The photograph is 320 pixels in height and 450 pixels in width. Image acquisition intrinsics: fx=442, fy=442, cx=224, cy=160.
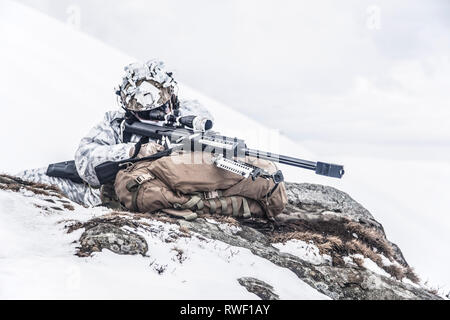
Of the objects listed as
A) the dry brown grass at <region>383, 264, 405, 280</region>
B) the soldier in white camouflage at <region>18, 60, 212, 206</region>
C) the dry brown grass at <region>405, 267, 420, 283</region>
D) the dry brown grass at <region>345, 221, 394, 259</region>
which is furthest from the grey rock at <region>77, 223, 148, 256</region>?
the dry brown grass at <region>345, 221, 394, 259</region>

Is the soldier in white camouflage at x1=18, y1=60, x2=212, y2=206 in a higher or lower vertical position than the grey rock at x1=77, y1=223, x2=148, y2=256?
higher

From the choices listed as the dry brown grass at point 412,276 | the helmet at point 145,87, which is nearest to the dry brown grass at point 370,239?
the dry brown grass at point 412,276

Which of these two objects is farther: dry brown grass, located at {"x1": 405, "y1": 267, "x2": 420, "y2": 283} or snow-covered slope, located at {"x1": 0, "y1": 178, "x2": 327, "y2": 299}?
dry brown grass, located at {"x1": 405, "y1": 267, "x2": 420, "y2": 283}

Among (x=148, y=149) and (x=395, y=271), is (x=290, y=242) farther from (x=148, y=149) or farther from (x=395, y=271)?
(x=148, y=149)

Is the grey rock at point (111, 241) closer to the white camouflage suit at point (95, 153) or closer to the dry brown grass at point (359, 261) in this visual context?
the white camouflage suit at point (95, 153)

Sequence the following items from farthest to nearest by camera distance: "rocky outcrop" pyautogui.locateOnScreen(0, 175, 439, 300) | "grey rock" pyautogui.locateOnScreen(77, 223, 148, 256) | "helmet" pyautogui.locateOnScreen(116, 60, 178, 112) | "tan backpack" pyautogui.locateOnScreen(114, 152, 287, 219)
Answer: "helmet" pyautogui.locateOnScreen(116, 60, 178, 112)
"tan backpack" pyautogui.locateOnScreen(114, 152, 287, 219)
"rocky outcrop" pyautogui.locateOnScreen(0, 175, 439, 300)
"grey rock" pyautogui.locateOnScreen(77, 223, 148, 256)

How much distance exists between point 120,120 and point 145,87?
70 cm

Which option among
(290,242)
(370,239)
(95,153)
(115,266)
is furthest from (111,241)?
(370,239)

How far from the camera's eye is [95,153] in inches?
269

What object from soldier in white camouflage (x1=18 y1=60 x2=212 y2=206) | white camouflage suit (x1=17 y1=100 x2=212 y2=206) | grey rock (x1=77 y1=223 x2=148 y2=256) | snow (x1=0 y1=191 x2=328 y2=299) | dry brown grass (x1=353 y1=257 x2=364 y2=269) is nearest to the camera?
snow (x1=0 y1=191 x2=328 y2=299)

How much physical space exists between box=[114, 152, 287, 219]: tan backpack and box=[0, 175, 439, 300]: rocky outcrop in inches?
10.4

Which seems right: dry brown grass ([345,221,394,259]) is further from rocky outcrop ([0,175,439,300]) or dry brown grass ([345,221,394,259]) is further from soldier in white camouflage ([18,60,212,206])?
soldier in white camouflage ([18,60,212,206])

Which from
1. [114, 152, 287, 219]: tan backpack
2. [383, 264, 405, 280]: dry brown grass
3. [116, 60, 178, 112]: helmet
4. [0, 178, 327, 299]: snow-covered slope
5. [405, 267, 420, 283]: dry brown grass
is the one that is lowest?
[405, 267, 420, 283]: dry brown grass

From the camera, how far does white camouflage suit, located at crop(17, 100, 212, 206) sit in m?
6.76
